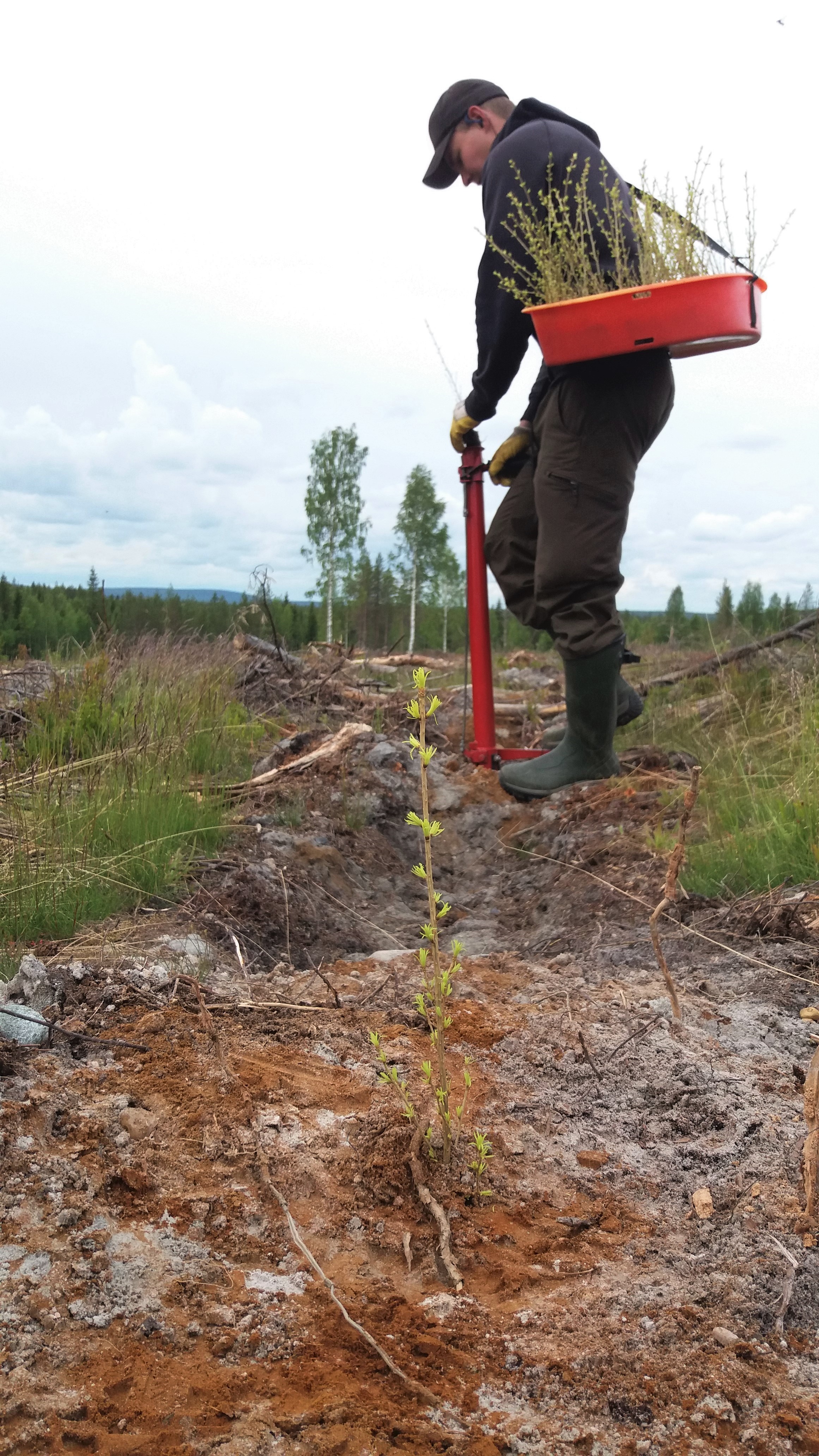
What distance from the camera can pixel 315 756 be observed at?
15.7 ft

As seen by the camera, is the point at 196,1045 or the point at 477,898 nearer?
the point at 196,1045

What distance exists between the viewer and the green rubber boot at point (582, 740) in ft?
13.8

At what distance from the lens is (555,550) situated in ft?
13.4

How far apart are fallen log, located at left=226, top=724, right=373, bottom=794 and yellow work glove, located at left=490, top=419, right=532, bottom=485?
153cm

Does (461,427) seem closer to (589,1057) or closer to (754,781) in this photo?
(754,781)

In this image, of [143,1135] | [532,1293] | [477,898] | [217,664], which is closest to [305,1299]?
[532,1293]

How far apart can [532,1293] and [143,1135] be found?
65 centimetres

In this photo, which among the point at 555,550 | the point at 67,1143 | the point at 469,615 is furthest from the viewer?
the point at 469,615

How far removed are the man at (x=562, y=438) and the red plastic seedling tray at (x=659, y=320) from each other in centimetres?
31

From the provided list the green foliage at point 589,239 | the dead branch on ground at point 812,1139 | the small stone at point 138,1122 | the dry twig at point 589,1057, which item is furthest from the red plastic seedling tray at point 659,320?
the small stone at point 138,1122

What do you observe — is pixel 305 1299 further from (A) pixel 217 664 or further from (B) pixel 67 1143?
(A) pixel 217 664

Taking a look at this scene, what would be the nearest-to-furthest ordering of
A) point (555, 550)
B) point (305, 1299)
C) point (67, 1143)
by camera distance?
point (305, 1299) → point (67, 1143) → point (555, 550)

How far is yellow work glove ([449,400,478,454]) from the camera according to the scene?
188 inches

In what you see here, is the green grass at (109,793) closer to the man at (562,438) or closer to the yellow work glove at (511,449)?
the man at (562,438)
